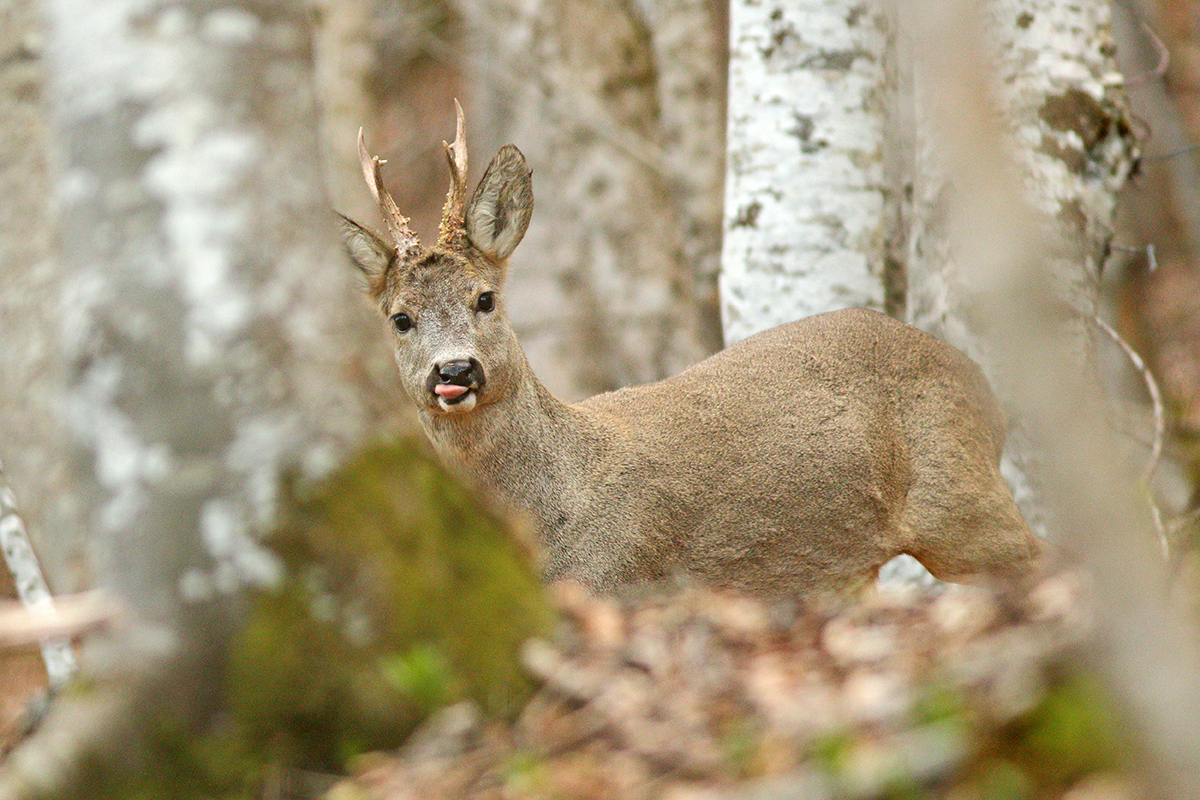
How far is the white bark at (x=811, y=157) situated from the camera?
265 inches

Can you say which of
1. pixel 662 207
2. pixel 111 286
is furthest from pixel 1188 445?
pixel 111 286

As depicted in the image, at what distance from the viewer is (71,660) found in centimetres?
487

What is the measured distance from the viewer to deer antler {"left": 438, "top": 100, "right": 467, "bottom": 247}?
218 inches

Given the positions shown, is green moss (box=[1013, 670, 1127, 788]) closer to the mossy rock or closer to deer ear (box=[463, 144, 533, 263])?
the mossy rock

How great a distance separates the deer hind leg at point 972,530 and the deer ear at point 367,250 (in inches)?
106

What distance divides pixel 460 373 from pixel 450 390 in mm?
85

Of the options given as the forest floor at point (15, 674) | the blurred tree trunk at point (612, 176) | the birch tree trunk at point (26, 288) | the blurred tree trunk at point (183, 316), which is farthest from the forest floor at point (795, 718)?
the blurred tree trunk at point (612, 176)

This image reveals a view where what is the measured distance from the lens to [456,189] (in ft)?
18.7

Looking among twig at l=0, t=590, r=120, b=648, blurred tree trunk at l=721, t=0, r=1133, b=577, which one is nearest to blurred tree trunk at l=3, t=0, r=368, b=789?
twig at l=0, t=590, r=120, b=648

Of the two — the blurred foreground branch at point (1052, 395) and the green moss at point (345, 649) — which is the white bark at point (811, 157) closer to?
the green moss at point (345, 649)

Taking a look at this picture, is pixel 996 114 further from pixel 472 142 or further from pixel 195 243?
pixel 472 142

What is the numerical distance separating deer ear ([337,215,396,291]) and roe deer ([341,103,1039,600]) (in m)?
0.01

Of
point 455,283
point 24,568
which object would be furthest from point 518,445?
point 24,568

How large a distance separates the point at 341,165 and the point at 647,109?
3.08m
